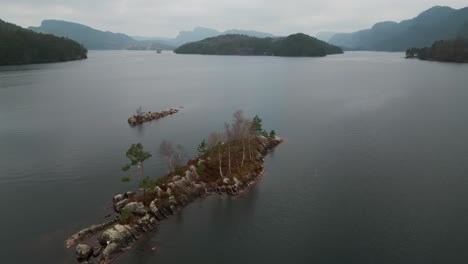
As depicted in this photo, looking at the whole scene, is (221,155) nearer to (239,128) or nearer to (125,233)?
(239,128)

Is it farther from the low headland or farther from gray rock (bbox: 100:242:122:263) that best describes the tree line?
gray rock (bbox: 100:242:122:263)

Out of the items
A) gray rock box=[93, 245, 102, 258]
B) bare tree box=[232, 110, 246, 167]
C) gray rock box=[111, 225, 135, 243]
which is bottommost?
gray rock box=[93, 245, 102, 258]

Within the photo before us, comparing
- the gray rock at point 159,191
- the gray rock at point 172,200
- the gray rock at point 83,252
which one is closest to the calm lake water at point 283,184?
the gray rock at point 83,252

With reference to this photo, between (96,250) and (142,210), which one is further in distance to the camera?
(142,210)

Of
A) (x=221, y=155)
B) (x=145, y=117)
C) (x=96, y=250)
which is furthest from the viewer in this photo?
(x=145, y=117)

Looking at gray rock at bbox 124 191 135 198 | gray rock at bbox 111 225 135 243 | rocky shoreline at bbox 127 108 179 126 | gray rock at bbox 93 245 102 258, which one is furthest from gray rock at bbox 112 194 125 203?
rocky shoreline at bbox 127 108 179 126

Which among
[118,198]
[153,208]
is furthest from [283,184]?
[118,198]

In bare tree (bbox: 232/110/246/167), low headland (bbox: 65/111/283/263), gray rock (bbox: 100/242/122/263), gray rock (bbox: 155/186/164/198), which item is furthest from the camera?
bare tree (bbox: 232/110/246/167)
